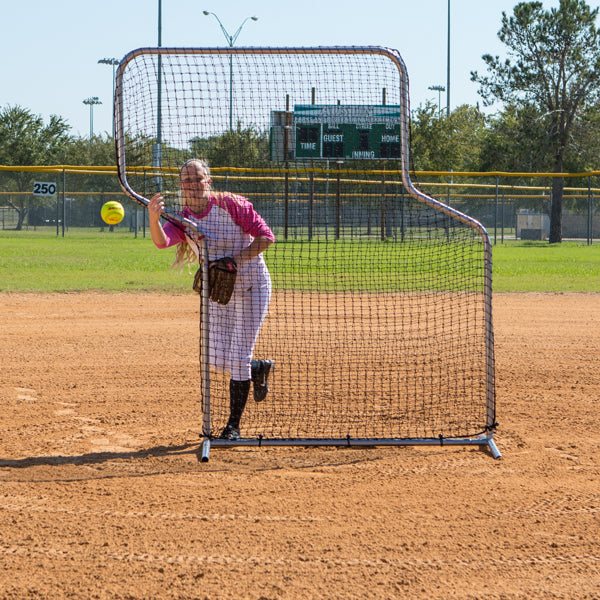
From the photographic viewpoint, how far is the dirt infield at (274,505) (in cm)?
312

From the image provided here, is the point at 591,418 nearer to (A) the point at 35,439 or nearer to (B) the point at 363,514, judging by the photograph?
(B) the point at 363,514

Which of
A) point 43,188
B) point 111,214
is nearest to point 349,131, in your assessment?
point 111,214

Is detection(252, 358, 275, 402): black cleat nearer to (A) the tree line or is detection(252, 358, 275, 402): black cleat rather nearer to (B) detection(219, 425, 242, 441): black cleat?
(B) detection(219, 425, 242, 441): black cleat

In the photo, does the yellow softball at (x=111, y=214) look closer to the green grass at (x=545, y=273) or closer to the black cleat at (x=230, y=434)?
the green grass at (x=545, y=273)

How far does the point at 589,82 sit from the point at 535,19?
12.7 feet

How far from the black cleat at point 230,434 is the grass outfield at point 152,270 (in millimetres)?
4689

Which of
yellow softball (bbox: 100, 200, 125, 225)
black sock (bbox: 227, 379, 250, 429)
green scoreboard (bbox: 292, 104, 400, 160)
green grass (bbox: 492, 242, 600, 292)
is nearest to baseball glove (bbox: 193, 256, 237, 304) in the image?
black sock (bbox: 227, 379, 250, 429)

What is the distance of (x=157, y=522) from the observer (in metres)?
3.69

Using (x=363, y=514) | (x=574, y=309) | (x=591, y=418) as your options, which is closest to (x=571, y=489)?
(x=363, y=514)

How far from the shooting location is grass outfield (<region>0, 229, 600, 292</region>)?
13.2m

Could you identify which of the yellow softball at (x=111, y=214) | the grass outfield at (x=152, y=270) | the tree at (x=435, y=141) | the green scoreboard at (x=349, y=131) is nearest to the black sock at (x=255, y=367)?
the green scoreboard at (x=349, y=131)

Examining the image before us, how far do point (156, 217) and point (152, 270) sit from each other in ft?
37.6

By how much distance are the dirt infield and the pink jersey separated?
3.91 feet

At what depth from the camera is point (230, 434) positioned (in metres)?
5.02
